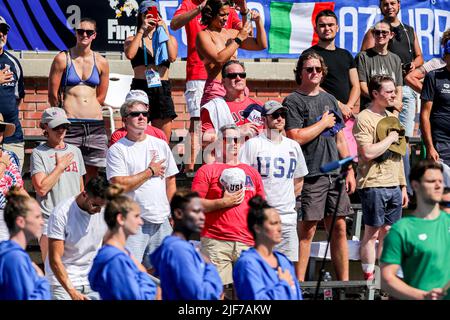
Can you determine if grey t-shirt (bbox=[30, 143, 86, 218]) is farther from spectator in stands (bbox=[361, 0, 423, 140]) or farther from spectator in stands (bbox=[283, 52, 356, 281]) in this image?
spectator in stands (bbox=[361, 0, 423, 140])

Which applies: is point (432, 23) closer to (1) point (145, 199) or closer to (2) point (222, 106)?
(2) point (222, 106)

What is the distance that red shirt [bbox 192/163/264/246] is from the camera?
32.0 ft

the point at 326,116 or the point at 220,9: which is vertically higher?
the point at 220,9

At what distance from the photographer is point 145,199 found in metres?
9.75

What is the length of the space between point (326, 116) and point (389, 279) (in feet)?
10.1

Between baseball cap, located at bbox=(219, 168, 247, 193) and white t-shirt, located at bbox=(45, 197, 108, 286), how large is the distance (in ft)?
3.70

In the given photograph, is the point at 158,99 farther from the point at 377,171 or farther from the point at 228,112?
the point at 377,171

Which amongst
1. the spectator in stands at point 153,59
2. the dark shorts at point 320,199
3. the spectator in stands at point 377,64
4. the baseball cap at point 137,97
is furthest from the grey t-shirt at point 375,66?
the baseball cap at point 137,97

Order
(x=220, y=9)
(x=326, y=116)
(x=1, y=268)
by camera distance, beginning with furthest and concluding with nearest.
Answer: (x=220, y=9), (x=326, y=116), (x=1, y=268)

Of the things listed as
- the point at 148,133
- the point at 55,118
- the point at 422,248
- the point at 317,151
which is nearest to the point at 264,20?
the point at 317,151

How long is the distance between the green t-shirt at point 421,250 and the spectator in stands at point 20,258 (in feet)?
7.46

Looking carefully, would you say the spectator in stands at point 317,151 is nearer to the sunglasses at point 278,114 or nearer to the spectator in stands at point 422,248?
the sunglasses at point 278,114

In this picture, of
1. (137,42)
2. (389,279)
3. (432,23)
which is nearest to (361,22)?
(432,23)

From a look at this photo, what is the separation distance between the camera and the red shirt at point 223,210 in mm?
9758
